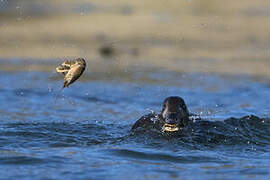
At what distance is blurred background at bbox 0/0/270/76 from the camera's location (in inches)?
661

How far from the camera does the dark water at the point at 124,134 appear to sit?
745 centimetres

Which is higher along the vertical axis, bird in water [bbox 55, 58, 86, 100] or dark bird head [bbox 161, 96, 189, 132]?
bird in water [bbox 55, 58, 86, 100]

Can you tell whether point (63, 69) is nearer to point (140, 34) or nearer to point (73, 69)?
point (73, 69)

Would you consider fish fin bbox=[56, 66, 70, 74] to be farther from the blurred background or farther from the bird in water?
the blurred background

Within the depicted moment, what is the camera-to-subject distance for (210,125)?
9.13 m

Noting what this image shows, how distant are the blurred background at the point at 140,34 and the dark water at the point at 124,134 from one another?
2.35 m

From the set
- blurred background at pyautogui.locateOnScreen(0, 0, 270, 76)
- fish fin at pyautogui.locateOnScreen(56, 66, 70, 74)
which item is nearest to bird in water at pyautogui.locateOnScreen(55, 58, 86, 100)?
fish fin at pyautogui.locateOnScreen(56, 66, 70, 74)

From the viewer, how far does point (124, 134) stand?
912 centimetres

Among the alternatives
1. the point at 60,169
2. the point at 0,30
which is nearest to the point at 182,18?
the point at 0,30

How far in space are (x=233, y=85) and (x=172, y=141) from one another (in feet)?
19.2

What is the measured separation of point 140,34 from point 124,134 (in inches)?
452

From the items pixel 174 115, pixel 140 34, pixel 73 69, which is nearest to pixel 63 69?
pixel 73 69

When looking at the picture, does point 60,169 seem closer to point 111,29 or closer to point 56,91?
point 56,91

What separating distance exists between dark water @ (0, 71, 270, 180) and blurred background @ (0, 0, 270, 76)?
235cm
